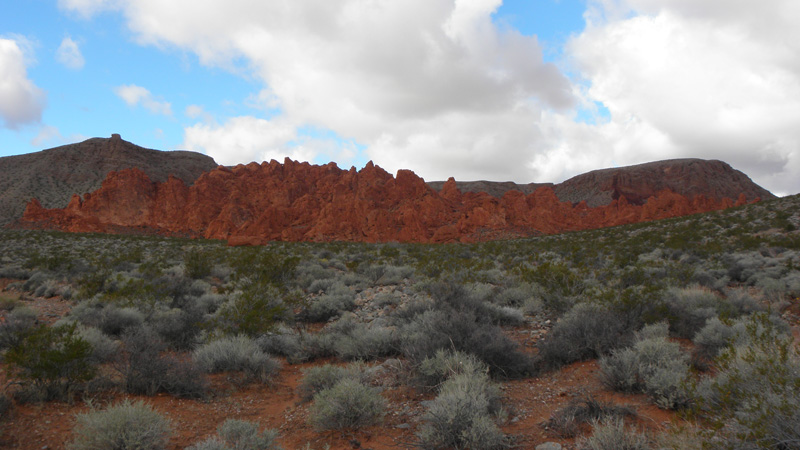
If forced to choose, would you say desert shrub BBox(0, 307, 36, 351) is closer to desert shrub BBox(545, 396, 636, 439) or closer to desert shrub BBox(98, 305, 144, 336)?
desert shrub BBox(98, 305, 144, 336)

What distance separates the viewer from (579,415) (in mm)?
3598

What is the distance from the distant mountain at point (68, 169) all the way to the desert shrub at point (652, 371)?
242 ft

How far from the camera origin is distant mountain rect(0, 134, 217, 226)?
64.1 m

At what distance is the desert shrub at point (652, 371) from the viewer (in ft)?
12.2

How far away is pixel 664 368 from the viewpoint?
4074 mm

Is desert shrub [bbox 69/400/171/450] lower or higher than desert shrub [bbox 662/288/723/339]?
lower

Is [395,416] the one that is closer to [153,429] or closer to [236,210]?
[153,429]

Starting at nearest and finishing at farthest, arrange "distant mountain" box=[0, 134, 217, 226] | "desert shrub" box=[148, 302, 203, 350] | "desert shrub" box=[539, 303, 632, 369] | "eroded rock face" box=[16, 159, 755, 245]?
"desert shrub" box=[539, 303, 632, 369] < "desert shrub" box=[148, 302, 203, 350] < "eroded rock face" box=[16, 159, 755, 245] < "distant mountain" box=[0, 134, 217, 226]

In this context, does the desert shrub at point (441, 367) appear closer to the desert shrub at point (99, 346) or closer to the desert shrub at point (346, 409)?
the desert shrub at point (346, 409)

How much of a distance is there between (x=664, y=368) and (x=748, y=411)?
1363 millimetres

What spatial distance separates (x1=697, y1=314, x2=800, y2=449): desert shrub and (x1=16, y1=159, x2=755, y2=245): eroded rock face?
164 ft

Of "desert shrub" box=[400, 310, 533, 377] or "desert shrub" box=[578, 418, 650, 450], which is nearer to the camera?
"desert shrub" box=[578, 418, 650, 450]

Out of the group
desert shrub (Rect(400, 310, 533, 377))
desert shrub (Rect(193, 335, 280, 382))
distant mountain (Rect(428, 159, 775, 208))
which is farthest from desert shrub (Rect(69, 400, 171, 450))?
distant mountain (Rect(428, 159, 775, 208))

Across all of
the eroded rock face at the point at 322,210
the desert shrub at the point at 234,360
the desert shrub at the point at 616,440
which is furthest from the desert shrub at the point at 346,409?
the eroded rock face at the point at 322,210
